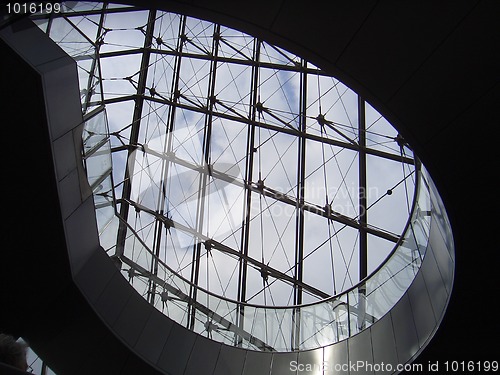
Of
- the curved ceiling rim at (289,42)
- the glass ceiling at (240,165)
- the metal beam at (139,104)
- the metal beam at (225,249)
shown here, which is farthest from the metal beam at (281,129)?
the curved ceiling rim at (289,42)

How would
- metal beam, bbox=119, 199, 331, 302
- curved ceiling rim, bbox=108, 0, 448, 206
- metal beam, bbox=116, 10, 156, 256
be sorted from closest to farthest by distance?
curved ceiling rim, bbox=108, 0, 448, 206, metal beam, bbox=119, 199, 331, 302, metal beam, bbox=116, 10, 156, 256

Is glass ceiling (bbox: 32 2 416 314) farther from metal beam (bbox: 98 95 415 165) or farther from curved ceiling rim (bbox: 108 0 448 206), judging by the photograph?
curved ceiling rim (bbox: 108 0 448 206)

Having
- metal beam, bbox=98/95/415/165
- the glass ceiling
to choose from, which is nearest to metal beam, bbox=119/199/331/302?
the glass ceiling

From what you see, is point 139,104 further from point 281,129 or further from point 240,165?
point 281,129

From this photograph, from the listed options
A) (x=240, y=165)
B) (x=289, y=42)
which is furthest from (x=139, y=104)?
(x=289, y=42)

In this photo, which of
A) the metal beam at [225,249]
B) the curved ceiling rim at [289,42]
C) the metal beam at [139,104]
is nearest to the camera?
the curved ceiling rim at [289,42]

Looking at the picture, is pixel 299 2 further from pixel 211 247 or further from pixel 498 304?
pixel 211 247

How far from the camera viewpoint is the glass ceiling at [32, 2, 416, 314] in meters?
15.9

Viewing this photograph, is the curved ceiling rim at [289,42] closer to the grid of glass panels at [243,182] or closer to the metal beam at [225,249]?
the grid of glass panels at [243,182]

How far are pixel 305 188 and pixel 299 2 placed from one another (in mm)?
13555

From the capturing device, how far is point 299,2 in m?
5.21

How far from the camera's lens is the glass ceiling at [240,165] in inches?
627

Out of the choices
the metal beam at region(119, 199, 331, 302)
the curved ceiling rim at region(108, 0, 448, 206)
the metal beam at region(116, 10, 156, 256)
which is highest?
the metal beam at region(116, 10, 156, 256)

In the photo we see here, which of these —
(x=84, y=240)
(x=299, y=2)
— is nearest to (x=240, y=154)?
(x=84, y=240)
